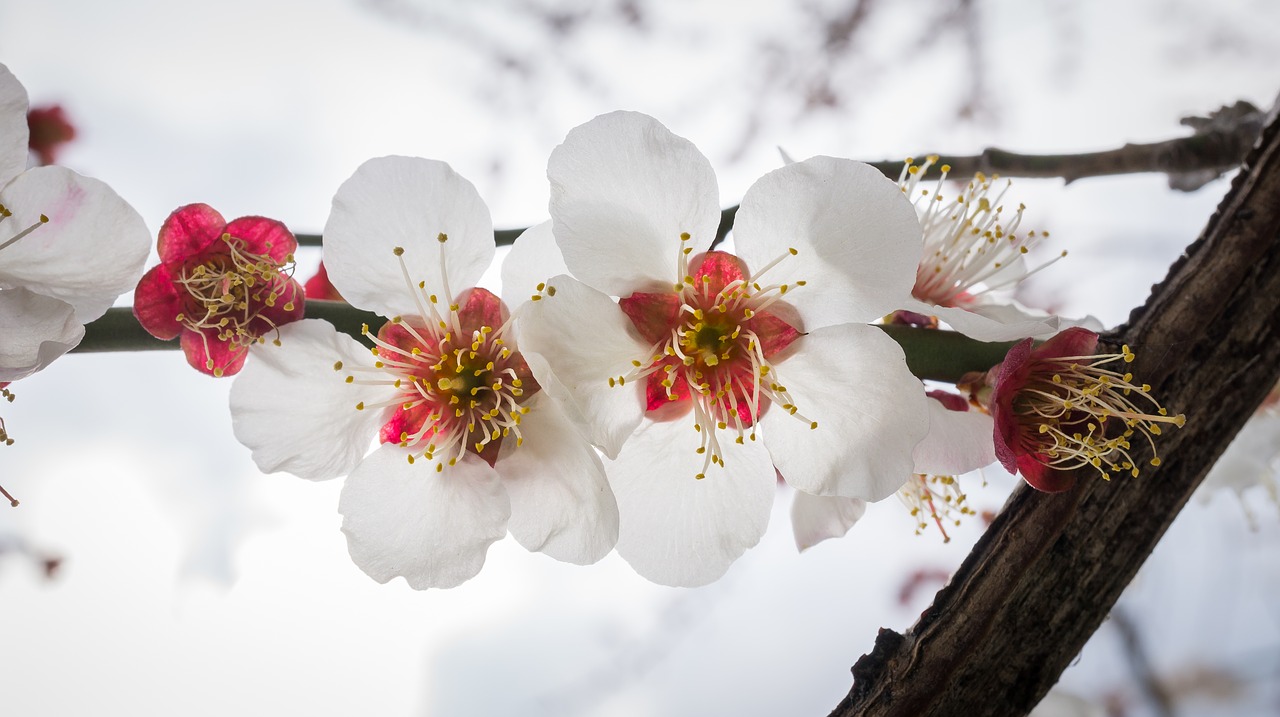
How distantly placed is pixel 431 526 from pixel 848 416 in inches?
13.7

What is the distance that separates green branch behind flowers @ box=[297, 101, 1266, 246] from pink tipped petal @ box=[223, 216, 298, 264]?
0.81 m

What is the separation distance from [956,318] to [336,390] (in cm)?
50

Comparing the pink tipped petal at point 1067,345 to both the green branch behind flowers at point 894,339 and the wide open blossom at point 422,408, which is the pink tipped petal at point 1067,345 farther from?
the wide open blossom at point 422,408

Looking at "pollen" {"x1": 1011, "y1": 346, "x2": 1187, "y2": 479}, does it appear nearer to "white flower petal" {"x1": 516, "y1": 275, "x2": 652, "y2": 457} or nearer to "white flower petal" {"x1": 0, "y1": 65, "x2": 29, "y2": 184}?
"white flower petal" {"x1": 516, "y1": 275, "x2": 652, "y2": 457}

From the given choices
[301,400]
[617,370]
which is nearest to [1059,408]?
[617,370]

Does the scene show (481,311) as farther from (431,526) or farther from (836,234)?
(836,234)

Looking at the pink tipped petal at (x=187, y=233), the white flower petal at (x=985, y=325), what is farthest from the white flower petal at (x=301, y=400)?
the white flower petal at (x=985, y=325)

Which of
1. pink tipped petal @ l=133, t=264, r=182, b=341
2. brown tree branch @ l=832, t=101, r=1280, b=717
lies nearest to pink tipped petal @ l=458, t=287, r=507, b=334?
pink tipped petal @ l=133, t=264, r=182, b=341

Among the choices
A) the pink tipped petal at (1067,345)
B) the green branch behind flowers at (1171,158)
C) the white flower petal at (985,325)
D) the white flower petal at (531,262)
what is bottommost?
the white flower petal at (531,262)

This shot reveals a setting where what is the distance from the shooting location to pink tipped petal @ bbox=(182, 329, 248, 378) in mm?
667

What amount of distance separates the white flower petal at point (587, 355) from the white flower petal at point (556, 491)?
0.03 metres

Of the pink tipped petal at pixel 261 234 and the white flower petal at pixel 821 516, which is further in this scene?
the white flower petal at pixel 821 516

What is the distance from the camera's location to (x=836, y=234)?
2.08 feet

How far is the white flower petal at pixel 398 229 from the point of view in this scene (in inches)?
25.4
